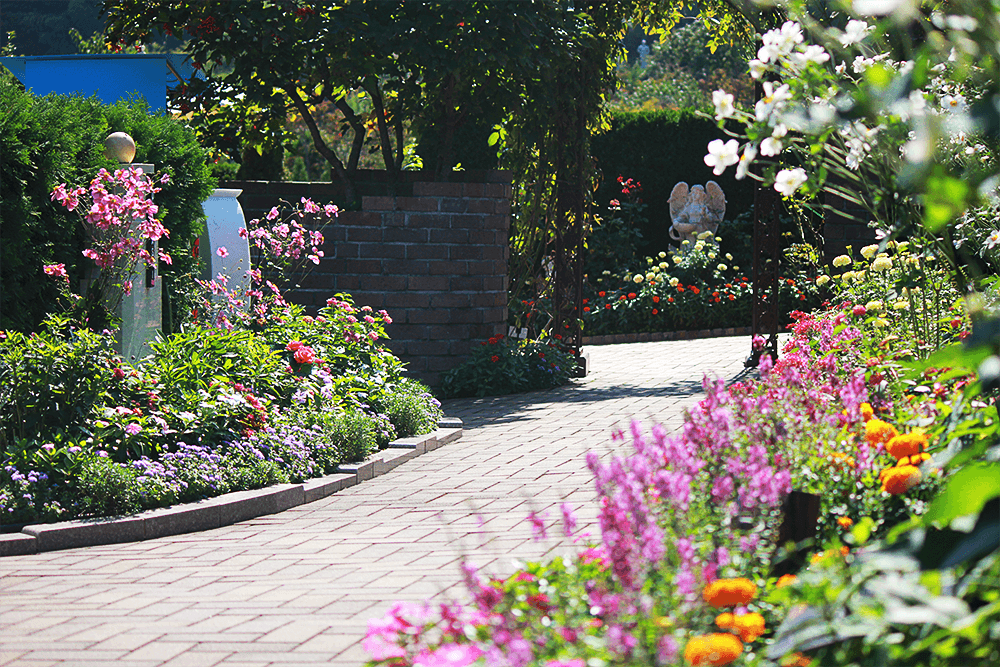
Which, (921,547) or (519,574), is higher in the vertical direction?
(921,547)

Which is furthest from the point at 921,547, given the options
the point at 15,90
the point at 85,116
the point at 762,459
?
the point at 85,116

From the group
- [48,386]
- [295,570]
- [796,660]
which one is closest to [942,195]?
[796,660]

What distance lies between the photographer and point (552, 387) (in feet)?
34.6

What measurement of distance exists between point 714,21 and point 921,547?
34.3 ft

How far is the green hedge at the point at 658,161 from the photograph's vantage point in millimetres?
17359

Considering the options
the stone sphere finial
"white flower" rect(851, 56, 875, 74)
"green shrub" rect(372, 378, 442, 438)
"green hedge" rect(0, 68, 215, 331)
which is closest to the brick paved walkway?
"green shrub" rect(372, 378, 442, 438)

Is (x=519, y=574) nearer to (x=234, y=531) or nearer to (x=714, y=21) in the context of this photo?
(x=234, y=531)

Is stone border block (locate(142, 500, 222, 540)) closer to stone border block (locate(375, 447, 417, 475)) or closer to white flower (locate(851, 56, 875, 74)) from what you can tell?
stone border block (locate(375, 447, 417, 475))

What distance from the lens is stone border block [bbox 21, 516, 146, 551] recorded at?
4883 mm

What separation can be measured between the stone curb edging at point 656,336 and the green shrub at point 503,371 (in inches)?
176

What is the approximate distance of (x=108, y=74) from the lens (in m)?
11.1

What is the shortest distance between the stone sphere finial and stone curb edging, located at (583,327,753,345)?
8926 millimetres

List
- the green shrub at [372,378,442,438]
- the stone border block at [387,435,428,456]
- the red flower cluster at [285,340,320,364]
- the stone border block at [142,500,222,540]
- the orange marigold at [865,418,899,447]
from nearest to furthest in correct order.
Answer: the orange marigold at [865,418,899,447], the stone border block at [142,500,222,540], the red flower cluster at [285,340,320,364], the stone border block at [387,435,428,456], the green shrub at [372,378,442,438]

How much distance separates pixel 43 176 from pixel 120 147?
0.54 m
